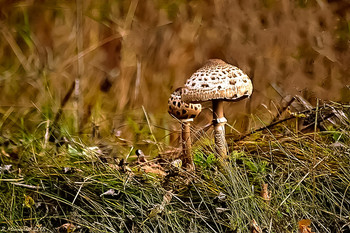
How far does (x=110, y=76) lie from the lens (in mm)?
3305

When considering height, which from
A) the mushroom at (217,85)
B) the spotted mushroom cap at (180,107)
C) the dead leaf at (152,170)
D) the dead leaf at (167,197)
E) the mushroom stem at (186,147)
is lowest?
the dead leaf at (152,170)

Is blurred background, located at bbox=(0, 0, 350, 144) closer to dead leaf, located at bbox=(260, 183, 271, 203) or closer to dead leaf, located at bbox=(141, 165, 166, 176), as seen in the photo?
dead leaf, located at bbox=(141, 165, 166, 176)

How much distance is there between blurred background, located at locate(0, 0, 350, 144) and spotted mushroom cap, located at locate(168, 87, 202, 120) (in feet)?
1.32

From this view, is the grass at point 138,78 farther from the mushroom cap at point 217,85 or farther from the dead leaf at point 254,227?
the dead leaf at point 254,227

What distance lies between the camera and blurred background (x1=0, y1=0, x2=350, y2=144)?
3031 mm

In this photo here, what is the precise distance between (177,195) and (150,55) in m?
1.37

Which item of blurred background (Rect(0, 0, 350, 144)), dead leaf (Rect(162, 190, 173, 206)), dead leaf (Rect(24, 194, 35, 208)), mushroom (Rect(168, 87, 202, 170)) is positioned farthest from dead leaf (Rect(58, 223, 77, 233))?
blurred background (Rect(0, 0, 350, 144))

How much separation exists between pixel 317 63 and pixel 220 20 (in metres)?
0.64

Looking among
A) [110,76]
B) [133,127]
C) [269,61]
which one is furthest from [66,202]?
[269,61]

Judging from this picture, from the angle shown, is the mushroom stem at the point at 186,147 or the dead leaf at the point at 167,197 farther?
the mushroom stem at the point at 186,147

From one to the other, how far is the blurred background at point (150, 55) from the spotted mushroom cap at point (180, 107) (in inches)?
15.8

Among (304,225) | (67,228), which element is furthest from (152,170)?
(304,225)

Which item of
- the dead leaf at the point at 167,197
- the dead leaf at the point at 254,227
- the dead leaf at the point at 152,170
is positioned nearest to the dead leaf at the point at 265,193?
the dead leaf at the point at 254,227

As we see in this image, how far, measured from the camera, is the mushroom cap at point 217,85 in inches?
91.2
